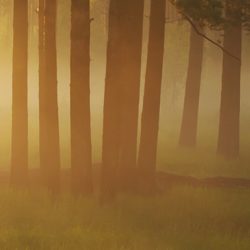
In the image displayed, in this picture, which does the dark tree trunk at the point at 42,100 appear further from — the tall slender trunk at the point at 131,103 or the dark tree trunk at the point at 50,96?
the tall slender trunk at the point at 131,103

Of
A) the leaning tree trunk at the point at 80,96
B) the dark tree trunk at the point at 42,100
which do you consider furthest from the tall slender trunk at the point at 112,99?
the dark tree trunk at the point at 42,100

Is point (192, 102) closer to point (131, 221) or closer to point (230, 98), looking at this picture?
point (230, 98)

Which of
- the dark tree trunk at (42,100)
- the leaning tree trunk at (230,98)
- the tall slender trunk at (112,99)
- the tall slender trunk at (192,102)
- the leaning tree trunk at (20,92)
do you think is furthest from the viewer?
the tall slender trunk at (192,102)

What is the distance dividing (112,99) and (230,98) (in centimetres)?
1061

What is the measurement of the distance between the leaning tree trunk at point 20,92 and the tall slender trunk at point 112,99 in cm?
305

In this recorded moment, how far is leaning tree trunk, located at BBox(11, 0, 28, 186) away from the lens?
17172 millimetres

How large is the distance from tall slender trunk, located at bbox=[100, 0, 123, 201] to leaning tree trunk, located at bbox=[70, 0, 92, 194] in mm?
559

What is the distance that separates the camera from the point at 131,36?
641 inches

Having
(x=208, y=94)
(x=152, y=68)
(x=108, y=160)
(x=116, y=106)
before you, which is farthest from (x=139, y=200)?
(x=208, y=94)

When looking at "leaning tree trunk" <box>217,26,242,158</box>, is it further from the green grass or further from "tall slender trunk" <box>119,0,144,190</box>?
"tall slender trunk" <box>119,0,144,190</box>

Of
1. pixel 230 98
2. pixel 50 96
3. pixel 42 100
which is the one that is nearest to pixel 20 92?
pixel 42 100

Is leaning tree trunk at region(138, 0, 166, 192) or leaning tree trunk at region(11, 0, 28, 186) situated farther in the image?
leaning tree trunk at region(11, 0, 28, 186)

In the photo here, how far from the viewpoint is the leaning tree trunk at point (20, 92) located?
17.2 m

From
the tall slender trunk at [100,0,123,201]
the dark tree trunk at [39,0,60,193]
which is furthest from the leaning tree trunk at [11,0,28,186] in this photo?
the tall slender trunk at [100,0,123,201]
